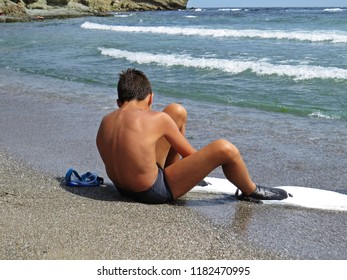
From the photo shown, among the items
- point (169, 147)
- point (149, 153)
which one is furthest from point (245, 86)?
point (149, 153)

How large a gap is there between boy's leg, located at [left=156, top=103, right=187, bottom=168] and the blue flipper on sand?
2.32 feet

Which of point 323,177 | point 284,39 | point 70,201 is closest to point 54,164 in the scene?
point 70,201

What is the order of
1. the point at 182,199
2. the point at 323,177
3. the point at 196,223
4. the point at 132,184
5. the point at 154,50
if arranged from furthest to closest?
the point at 154,50 → the point at 323,177 → the point at 182,199 → the point at 132,184 → the point at 196,223

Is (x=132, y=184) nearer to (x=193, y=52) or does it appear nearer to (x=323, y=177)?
(x=323, y=177)

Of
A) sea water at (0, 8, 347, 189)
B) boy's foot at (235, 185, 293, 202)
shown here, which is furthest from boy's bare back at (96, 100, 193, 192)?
sea water at (0, 8, 347, 189)

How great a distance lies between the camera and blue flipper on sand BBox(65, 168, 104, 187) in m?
4.64

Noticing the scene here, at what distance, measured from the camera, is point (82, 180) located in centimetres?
471

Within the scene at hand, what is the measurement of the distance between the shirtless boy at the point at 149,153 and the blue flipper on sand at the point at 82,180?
16.0 inches

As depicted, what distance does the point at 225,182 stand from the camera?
4.82 meters

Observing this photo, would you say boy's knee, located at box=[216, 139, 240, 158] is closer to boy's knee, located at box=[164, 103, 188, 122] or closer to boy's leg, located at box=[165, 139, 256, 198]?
boy's leg, located at box=[165, 139, 256, 198]

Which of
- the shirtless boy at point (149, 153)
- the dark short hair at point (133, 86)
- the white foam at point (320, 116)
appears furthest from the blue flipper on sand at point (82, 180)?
the white foam at point (320, 116)

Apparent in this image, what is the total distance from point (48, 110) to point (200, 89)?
11.4ft

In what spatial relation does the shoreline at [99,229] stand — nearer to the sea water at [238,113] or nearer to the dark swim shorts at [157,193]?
the dark swim shorts at [157,193]

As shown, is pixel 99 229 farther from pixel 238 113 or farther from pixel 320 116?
pixel 320 116
